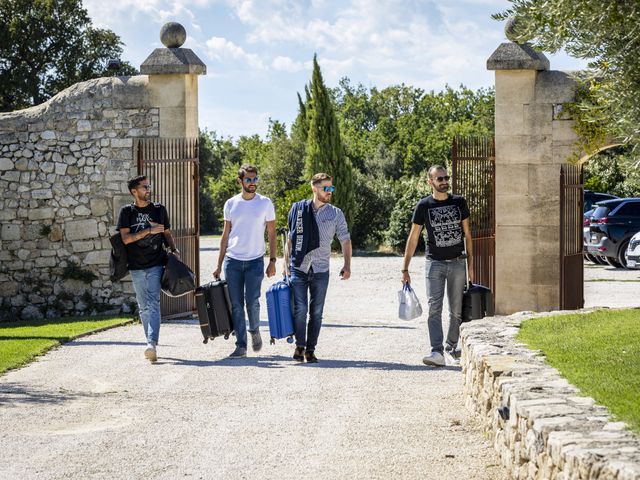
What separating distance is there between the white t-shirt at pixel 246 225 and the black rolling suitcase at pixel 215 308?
15.3 inches

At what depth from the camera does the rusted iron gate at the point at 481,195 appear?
14.3 m

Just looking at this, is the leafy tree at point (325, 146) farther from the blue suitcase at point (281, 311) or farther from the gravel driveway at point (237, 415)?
the blue suitcase at point (281, 311)

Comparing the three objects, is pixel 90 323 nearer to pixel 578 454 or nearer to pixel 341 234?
pixel 341 234

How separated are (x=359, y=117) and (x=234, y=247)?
1974 inches

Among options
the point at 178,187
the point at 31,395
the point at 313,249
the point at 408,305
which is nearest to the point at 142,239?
the point at 313,249

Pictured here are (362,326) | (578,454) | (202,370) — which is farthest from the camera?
(362,326)

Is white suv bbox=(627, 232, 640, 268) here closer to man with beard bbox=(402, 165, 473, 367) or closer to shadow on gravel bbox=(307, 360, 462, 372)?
man with beard bbox=(402, 165, 473, 367)

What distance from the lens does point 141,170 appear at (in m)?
14.0

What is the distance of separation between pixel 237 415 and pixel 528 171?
7760 millimetres

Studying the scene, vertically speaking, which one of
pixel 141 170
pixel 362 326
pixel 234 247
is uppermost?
pixel 141 170

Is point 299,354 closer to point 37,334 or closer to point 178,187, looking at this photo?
point 37,334

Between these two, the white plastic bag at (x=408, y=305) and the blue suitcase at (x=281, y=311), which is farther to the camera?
the blue suitcase at (x=281, y=311)

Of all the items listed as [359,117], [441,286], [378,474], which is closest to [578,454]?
[378,474]

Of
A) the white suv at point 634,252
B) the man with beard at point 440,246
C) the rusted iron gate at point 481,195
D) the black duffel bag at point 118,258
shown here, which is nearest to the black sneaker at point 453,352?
the man with beard at point 440,246
